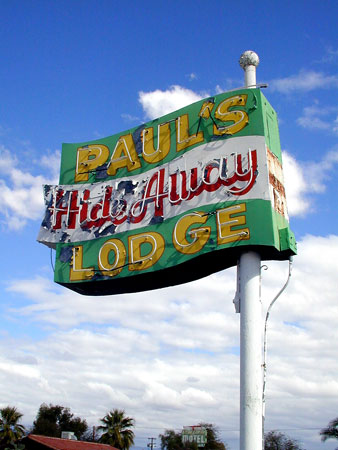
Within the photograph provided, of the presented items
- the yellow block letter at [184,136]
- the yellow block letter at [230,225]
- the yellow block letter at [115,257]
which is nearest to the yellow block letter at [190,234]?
the yellow block letter at [230,225]

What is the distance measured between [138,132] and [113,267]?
209 inches

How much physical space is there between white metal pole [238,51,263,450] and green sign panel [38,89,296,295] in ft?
2.39

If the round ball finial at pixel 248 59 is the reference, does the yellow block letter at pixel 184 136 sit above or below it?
below

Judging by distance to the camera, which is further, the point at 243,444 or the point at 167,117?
the point at 167,117

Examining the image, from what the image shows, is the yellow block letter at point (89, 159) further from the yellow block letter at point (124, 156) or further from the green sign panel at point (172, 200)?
the yellow block letter at point (124, 156)

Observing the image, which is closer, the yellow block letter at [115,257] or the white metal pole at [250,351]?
the white metal pole at [250,351]

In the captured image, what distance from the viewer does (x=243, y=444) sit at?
48.8ft

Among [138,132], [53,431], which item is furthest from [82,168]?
[53,431]

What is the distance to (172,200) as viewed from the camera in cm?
1923

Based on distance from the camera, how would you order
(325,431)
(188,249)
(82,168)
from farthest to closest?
1. (325,431)
2. (82,168)
3. (188,249)

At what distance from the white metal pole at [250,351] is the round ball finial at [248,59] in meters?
6.90

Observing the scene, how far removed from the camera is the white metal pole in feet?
48.8

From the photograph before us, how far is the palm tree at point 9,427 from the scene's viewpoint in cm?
3779

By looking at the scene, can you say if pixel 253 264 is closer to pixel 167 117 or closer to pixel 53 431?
pixel 167 117
